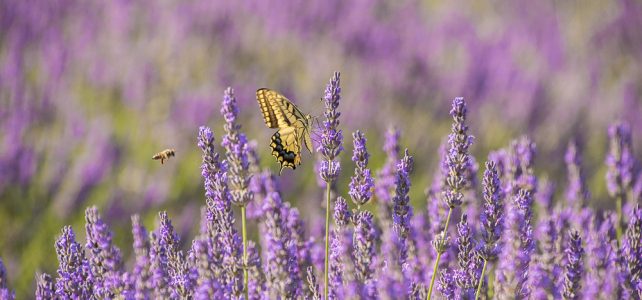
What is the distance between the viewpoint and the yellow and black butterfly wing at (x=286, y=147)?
2854 mm

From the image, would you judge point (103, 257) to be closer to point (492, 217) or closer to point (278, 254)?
point (278, 254)

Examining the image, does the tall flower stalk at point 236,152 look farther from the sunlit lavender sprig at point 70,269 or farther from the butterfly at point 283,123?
the butterfly at point 283,123

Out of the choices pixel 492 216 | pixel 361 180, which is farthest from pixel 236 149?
pixel 492 216

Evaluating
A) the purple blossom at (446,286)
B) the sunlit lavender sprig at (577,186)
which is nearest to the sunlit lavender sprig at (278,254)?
the purple blossom at (446,286)

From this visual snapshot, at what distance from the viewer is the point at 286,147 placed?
Result: 2.88 m

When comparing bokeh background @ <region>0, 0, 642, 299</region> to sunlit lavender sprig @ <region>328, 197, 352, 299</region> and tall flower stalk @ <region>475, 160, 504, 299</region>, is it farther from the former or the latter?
tall flower stalk @ <region>475, 160, 504, 299</region>

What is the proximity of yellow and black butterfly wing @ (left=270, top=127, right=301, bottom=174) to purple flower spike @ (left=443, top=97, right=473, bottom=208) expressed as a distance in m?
0.73

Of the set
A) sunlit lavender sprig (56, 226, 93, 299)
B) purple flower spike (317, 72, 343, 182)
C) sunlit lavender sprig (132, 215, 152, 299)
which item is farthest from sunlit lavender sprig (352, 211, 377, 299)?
sunlit lavender sprig (56, 226, 93, 299)

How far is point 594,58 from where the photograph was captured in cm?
823

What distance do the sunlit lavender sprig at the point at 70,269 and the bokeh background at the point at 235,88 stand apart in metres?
2.13

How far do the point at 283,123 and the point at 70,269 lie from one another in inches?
38.8

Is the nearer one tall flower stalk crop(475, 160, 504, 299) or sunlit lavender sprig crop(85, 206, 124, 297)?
sunlit lavender sprig crop(85, 206, 124, 297)

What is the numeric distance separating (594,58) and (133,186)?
195 inches

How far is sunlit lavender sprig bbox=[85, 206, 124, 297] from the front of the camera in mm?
2064
